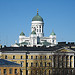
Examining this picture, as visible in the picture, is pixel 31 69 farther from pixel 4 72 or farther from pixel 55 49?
pixel 4 72

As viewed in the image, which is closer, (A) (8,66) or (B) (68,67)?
(A) (8,66)

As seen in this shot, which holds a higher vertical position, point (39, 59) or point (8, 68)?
point (39, 59)

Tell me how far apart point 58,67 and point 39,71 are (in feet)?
43.8

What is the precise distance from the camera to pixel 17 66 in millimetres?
115500

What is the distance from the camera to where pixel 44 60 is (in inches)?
5906

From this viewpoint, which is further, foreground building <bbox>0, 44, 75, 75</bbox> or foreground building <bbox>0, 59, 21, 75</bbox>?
foreground building <bbox>0, 44, 75, 75</bbox>

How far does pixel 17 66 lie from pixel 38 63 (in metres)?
33.1

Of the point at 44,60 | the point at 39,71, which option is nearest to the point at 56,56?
the point at 44,60

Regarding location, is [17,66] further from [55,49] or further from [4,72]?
[55,49]

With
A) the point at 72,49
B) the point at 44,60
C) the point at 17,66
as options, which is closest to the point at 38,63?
the point at 44,60

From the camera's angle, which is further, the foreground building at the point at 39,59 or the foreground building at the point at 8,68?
the foreground building at the point at 39,59

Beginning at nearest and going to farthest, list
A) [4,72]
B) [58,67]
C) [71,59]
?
1. [4,72]
2. [58,67]
3. [71,59]

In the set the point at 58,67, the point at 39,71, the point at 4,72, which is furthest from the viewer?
the point at 58,67

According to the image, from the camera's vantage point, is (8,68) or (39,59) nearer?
(8,68)
